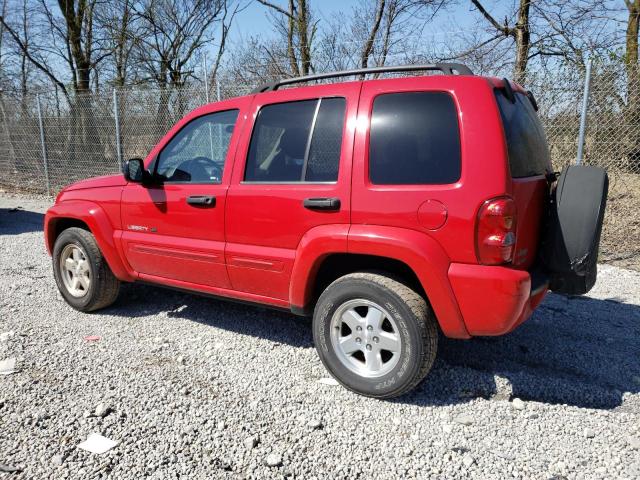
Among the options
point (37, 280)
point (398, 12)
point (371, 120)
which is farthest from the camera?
point (398, 12)

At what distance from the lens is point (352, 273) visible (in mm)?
3115

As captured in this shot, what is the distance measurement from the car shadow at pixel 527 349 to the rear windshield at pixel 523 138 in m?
1.34

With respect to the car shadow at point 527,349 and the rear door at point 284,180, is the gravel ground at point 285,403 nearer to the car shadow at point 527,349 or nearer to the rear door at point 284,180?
the car shadow at point 527,349

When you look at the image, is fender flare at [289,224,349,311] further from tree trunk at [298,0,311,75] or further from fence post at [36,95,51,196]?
fence post at [36,95,51,196]

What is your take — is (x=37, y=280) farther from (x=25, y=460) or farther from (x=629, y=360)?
(x=629, y=360)

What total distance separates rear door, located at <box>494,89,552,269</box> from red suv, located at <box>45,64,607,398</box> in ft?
0.04

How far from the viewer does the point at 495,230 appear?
261 cm

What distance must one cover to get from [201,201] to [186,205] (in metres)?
0.18

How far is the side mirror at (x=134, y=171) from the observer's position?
3.88 metres

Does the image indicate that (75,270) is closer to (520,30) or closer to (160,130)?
(160,130)

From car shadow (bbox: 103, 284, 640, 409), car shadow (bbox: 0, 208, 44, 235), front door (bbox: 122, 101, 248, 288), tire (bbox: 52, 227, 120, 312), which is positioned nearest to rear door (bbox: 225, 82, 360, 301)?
front door (bbox: 122, 101, 248, 288)

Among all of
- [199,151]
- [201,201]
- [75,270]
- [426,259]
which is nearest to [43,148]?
[75,270]

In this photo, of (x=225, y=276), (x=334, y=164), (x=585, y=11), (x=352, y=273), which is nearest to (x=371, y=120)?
(x=334, y=164)

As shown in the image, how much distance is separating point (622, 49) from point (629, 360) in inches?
250
